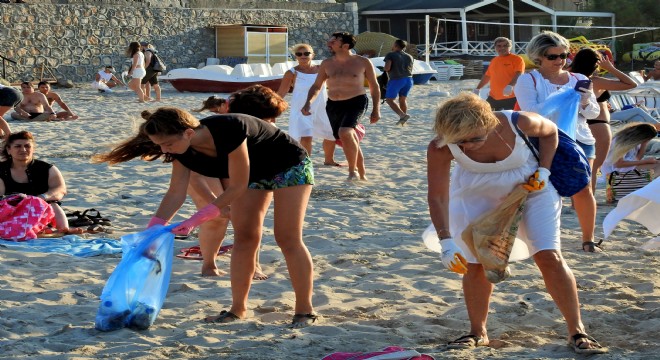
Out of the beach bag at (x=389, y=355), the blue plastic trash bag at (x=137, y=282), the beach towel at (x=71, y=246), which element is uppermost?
the blue plastic trash bag at (x=137, y=282)

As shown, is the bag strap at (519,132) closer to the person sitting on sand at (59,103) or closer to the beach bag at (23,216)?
the beach bag at (23,216)

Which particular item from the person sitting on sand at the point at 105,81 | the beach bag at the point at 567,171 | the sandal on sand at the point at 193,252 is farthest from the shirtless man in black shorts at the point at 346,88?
the person sitting on sand at the point at 105,81

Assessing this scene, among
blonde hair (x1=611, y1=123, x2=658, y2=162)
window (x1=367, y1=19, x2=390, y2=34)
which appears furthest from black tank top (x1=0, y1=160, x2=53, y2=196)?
window (x1=367, y1=19, x2=390, y2=34)

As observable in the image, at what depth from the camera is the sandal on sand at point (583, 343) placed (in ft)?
13.7

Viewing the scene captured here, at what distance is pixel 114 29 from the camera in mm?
29312

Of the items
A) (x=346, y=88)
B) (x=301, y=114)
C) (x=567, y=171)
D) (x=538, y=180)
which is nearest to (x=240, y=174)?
(x=538, y=180)

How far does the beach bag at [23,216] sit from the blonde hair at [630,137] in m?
4.42

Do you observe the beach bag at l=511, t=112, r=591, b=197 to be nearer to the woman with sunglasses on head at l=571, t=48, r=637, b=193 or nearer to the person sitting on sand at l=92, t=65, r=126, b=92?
the woman with sunglasses on head at l=571, t=48, r=637, b=193

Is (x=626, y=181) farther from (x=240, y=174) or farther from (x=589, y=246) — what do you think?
(x=240, y=174)

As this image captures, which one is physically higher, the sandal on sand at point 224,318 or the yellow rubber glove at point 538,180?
the yellow rubber glove at point 538,180

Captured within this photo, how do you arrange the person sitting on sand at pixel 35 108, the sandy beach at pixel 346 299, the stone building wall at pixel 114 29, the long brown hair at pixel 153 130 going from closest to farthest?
the long brown hair at pixel 153 130 → the sandy beach at pixel 346 299 → the person sitting on sand at pixel 35 108 → the stone building wall at pixel 114 29

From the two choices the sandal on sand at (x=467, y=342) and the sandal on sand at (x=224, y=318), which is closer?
the sandal on sand at (x=467, y=342)

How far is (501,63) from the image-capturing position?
12148 millimetres

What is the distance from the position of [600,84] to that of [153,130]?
401cm
